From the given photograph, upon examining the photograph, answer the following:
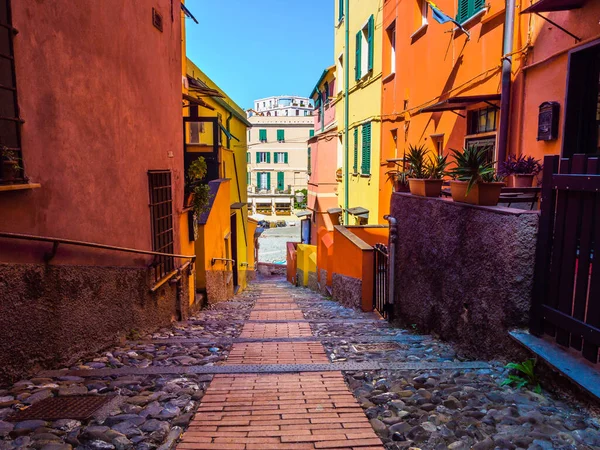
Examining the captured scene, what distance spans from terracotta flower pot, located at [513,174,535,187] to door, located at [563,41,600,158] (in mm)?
641

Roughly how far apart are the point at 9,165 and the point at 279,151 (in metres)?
48.8

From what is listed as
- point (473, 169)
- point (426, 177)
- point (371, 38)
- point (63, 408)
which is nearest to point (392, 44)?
point (371, 38)

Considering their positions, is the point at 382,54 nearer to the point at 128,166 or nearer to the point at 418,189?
the point at 418,189

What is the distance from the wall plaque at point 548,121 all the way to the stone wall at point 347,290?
4.72m

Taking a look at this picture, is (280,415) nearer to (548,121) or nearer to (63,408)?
(63,408)

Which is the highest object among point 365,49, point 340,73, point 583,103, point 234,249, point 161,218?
point 340,73

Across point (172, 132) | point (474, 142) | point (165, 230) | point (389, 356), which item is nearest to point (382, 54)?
point (474, 142)

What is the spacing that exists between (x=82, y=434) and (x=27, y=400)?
2.75ft

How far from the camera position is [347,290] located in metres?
11.2

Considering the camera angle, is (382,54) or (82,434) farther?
→ (382,54)

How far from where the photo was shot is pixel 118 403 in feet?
11.3

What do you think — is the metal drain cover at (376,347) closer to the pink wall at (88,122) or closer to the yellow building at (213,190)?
the pink wall at (88,122)

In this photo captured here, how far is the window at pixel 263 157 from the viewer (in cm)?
5206

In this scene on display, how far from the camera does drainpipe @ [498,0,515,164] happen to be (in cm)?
Result: 747
